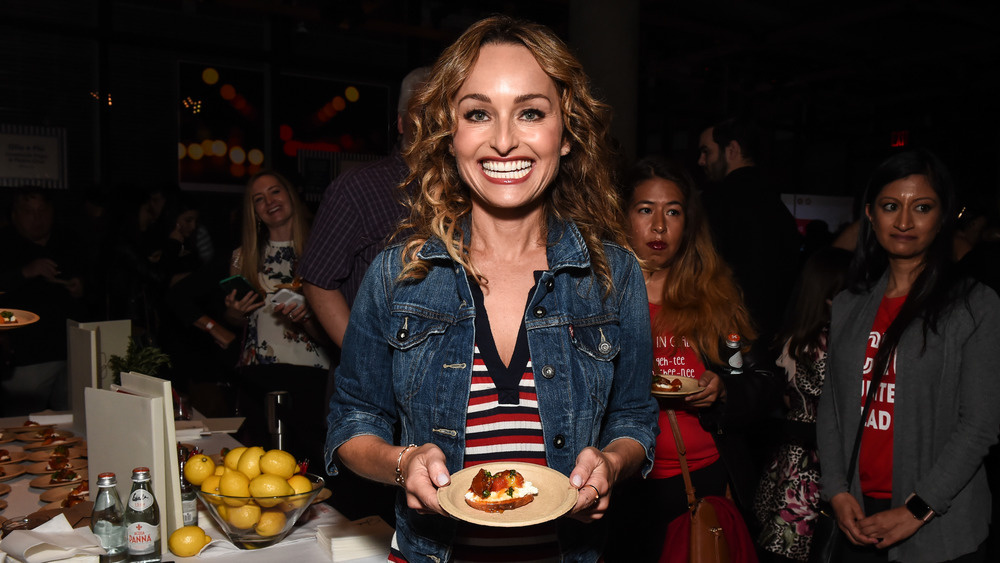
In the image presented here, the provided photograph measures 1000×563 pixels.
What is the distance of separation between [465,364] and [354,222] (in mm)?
1472

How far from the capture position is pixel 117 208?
5.44 meters

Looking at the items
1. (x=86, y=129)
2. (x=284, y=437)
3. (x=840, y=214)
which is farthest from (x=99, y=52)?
(x=840, y=214)

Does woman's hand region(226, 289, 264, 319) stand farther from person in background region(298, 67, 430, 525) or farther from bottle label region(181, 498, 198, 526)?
bottle label region(181, 498, 198, 526)

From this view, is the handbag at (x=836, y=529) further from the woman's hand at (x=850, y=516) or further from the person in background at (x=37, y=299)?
the person in background at (x=37, y=299)

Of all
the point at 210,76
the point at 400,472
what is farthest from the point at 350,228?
the point at 210,76

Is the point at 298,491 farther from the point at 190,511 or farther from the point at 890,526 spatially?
the point at 890,526

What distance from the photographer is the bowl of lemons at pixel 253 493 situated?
1.68m

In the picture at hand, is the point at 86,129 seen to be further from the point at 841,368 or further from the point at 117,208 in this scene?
the point at 841,368

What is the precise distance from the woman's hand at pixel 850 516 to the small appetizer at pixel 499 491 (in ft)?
4.88

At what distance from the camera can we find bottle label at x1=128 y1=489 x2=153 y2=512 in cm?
156

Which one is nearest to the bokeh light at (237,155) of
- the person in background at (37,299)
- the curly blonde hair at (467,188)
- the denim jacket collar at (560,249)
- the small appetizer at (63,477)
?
the person in background at (37,299)

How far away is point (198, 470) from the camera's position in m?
1.76

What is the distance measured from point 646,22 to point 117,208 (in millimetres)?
5318

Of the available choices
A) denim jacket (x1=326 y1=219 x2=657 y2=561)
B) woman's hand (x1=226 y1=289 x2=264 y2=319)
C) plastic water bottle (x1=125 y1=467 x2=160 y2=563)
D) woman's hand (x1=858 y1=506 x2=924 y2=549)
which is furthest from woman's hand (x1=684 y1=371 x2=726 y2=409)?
woman's hand (x1=226 y1=289 x2=264 y2=319)
